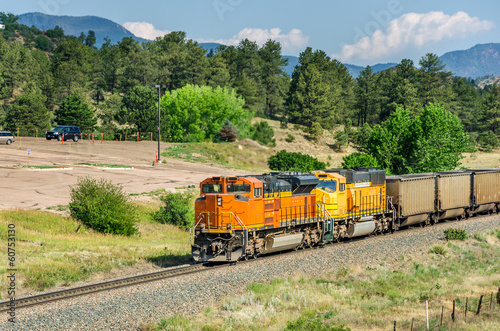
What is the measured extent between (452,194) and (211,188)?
21.0 m

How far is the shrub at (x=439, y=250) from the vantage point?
83.0 ft

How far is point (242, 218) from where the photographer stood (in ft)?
67.5

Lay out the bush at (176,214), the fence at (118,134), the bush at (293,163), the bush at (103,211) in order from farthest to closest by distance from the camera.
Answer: the fence at (118,134), the bush at (293,163), the bush at (176,214), the bush at (103,211)

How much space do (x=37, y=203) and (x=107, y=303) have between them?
70.9ft

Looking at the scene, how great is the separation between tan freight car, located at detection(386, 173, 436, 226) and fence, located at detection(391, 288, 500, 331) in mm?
12833

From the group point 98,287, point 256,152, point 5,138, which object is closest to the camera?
point 98,287

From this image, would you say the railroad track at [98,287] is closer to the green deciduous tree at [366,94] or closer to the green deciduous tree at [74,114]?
the green deciduous tree at [74,114]

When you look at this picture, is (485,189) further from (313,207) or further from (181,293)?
(181,293)

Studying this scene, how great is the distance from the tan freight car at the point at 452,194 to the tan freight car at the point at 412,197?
1.92ft

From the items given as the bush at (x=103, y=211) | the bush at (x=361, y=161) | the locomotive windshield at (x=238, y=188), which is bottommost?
the bush at (x=103, y=211)

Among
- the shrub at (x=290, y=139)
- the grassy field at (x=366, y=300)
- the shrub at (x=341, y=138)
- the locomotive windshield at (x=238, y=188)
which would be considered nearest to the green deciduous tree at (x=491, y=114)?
the shrub at (x=341, y=138)

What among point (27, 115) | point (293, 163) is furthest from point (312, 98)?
point (27, 115)

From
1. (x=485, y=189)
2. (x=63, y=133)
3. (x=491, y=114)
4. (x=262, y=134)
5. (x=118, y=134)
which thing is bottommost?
(x=485, y=189)

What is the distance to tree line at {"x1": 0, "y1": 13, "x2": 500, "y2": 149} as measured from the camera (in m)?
90.8
